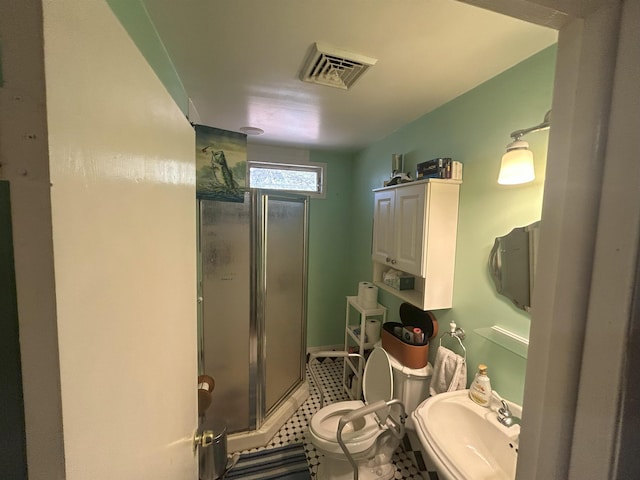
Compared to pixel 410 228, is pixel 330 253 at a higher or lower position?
lower

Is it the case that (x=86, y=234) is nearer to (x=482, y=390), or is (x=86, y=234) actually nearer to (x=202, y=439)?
(x=202, y=439)

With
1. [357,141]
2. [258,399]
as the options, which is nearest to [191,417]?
[258,399]

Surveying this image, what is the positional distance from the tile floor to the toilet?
0.12 metres

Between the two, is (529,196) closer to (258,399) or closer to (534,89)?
(534,89)

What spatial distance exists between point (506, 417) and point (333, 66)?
1794 mm

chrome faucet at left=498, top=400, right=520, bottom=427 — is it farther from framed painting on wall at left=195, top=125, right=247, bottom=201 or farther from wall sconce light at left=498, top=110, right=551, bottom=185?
framed painting on wall at left=195, top=125, right=247, bottom=201

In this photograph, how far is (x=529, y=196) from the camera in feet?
3.76

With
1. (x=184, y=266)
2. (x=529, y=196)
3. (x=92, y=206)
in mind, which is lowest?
(x=184, y=266)

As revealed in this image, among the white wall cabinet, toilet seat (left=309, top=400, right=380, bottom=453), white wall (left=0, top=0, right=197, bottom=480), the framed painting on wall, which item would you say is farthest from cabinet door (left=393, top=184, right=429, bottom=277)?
white wall (left=0, top=0, right=197, bottom=480)

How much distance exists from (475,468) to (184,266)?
1.37 m

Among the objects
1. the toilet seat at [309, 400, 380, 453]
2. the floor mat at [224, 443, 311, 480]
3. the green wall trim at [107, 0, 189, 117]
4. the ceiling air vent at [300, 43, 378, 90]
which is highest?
the ceiling air vent at [300, 43, 378, 90]

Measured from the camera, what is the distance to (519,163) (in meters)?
1.09

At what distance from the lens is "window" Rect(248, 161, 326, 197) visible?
107 inches

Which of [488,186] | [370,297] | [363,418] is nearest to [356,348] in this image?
[370,297]
